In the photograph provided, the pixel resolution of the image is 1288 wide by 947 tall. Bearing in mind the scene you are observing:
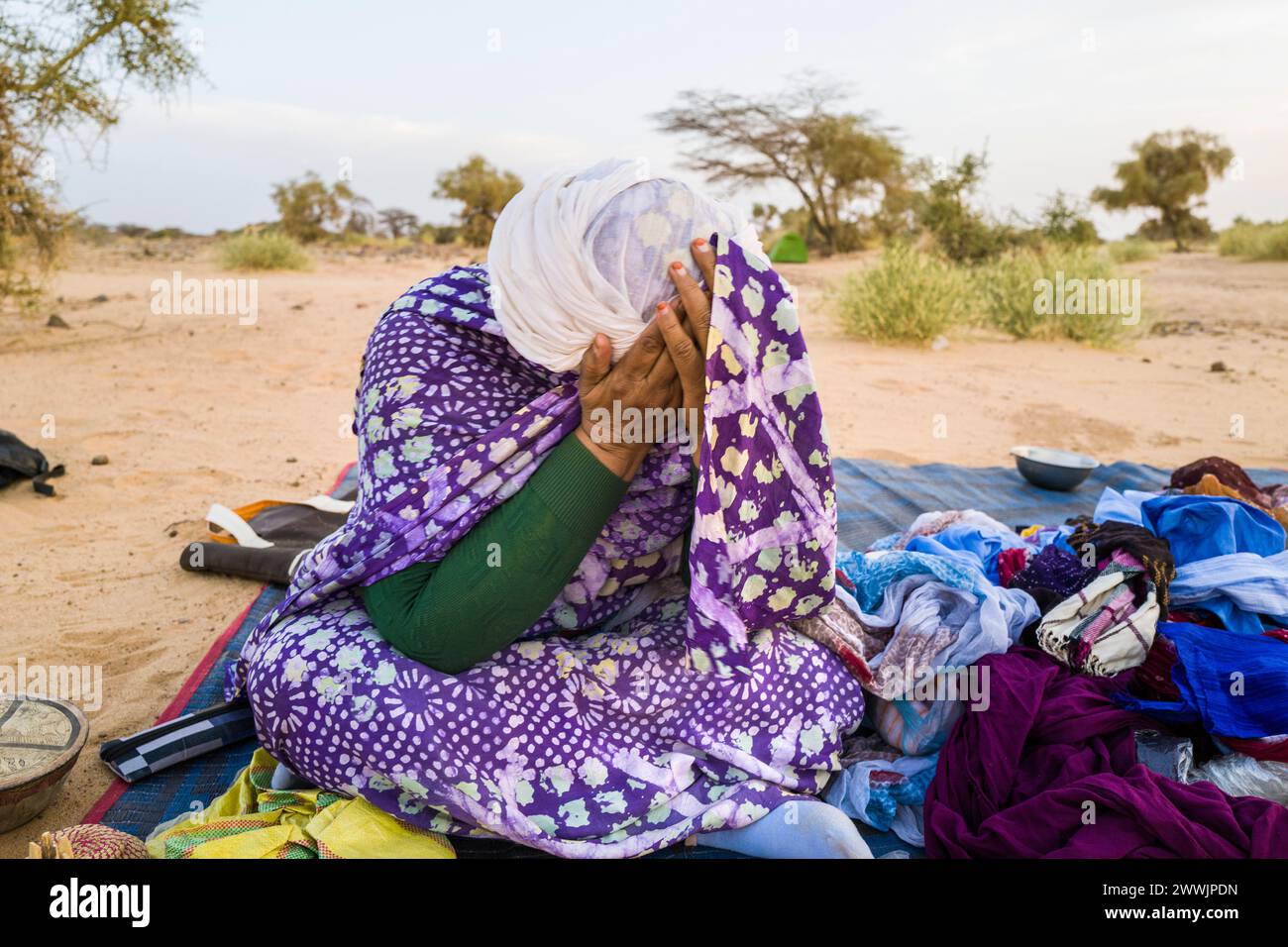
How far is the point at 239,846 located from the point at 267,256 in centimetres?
1388

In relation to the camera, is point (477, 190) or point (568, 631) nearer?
point (568, 631)

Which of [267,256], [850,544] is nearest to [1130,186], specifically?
[267,256]

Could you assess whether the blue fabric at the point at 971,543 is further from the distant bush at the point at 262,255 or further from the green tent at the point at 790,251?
the green tent at the point at 790,251

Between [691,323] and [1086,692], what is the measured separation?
1203 millimetres

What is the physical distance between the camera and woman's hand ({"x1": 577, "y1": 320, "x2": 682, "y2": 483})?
1.72 meters

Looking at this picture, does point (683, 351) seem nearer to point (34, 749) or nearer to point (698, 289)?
point (698, 289)

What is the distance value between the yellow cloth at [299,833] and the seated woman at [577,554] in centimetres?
5

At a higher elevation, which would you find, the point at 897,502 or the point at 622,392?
the point at 622,392

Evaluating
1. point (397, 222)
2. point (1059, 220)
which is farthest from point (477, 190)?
point (1059, 220)

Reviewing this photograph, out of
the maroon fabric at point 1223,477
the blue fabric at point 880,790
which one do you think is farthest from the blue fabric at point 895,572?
the maroon fabric at point 1223,477

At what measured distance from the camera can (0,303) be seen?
330 inches

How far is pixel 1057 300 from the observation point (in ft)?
31.1

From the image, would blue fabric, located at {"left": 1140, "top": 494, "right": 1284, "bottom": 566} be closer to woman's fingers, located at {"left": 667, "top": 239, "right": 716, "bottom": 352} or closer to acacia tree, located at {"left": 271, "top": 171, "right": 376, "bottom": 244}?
woman's fingers, located at {"left": 667, "top": 239, "right": 716, "bottom": 352}

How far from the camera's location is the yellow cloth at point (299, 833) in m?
1.80
